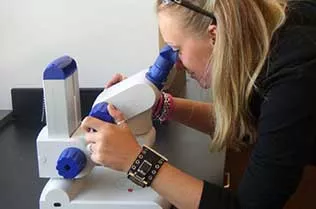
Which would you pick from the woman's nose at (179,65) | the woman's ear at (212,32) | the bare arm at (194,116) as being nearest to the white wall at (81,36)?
the bare arm at (194,116)

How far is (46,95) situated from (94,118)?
0.33 ft

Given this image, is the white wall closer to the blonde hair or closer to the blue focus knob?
the blonde hair

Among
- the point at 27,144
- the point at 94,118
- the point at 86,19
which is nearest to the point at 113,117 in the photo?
the point at 94,118

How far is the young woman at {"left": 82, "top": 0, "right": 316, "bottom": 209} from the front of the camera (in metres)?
0.86

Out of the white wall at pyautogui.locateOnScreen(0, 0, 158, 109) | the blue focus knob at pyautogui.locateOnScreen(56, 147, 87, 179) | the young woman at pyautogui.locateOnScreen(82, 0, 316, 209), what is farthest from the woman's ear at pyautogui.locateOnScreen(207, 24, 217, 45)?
the white wall at pyautogui.locateOnScreen(0, 0, 158, 109)

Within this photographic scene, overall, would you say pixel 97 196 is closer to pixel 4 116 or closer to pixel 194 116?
pixel 194 116

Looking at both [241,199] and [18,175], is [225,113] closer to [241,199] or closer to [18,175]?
[241,199]

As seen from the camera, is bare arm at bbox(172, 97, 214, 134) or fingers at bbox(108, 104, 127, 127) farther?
bare arm at bbox(172, 97, 214, 134)

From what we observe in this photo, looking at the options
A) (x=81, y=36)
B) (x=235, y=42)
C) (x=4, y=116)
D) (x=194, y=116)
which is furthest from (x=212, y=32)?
(x=4, y=116)

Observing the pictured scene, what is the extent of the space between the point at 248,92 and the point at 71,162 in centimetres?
36

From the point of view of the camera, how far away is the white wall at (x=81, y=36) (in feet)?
5.05

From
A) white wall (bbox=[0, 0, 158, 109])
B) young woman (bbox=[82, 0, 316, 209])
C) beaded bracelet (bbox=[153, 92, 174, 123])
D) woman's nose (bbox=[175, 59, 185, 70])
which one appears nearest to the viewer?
young woman (bbox=[82, 0, 316, 209])

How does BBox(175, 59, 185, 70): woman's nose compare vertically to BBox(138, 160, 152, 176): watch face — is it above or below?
above

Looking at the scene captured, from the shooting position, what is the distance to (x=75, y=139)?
0.93 metres
